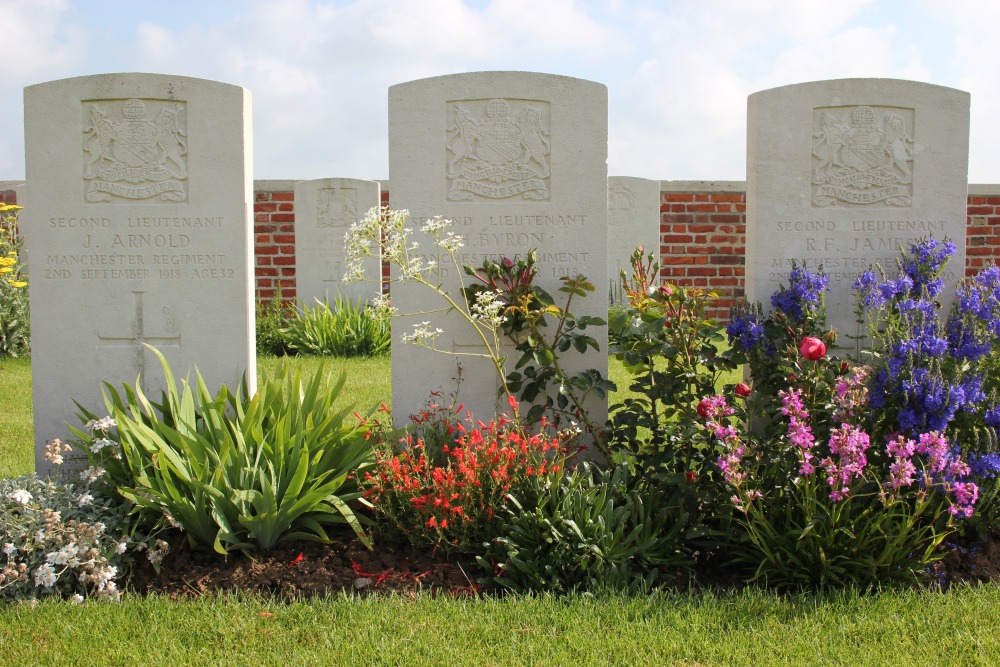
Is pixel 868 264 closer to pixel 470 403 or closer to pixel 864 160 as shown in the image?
pixel 864 160

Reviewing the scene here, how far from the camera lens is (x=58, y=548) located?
3.24m

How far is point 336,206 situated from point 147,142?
6.03 meters

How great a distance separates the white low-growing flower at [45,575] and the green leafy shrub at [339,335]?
20.0 feet

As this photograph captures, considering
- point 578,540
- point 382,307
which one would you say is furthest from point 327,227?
point 578,540

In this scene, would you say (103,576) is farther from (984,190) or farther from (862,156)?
(984,190)

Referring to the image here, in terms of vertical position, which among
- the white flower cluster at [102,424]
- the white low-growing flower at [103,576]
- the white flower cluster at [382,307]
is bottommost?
the white low-growing flower at [103,576]

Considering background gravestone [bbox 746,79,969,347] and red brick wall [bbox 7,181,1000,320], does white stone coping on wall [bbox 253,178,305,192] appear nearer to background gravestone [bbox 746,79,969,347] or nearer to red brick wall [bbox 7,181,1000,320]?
red brick wall [bbox 7,181,1000,320]

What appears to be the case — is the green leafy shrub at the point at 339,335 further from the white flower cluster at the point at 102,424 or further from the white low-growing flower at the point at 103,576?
the white low-growing flower at the point at 103,576

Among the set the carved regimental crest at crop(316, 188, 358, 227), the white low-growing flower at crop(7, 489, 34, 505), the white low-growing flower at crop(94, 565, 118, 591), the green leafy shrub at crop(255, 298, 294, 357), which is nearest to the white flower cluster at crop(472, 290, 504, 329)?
the white low-growing flower at crop(94, 565, 118, 591)

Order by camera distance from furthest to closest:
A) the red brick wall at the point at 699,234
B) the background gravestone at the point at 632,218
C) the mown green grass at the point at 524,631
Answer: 1. the red brick wall at the point at 699,234
2. the background gravestone at the point at 632,218
3. the mown green grass at the point at 524,631

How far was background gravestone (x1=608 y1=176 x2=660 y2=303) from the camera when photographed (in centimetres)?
1017

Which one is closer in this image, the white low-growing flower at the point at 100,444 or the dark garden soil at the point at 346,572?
the dark garden soil at the point at 346,572

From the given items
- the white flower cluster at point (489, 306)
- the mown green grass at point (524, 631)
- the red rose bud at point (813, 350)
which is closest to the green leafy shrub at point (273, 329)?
the white flower cluster at point (489, 306)

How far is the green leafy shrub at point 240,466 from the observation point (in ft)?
10.8
